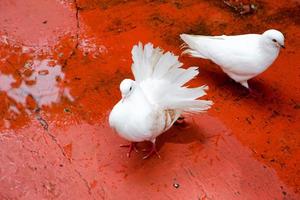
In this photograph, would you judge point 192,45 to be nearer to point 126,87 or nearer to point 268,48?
point 268,48

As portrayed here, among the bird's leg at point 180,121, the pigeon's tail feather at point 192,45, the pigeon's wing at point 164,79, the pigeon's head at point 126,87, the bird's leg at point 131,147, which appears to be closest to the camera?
the pigeon's head at point 126,87

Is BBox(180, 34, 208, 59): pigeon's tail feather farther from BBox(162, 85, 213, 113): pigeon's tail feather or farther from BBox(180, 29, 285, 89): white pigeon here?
BBox(162, 85, 213, 113): pigeon's tail feather

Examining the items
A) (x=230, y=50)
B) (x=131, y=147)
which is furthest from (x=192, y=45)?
(x=131, y=147)

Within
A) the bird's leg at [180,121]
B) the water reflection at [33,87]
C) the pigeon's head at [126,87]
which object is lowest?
the bird's leg at [180,121]

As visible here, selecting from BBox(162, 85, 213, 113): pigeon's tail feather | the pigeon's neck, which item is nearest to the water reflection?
BBox(162, 85, 213, 113): pigeon's tail feather

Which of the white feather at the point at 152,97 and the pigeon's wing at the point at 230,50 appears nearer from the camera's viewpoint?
the white feather at the point at 152,97

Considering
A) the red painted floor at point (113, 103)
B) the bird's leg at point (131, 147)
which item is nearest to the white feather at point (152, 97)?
the bird's leg at point (131, 147)

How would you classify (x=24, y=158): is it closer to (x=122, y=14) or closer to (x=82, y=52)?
(x=82, y=52)

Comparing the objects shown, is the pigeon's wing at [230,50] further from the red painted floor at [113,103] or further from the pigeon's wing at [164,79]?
the pigeon's wing at [164,79]

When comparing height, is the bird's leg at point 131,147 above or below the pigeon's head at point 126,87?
below
